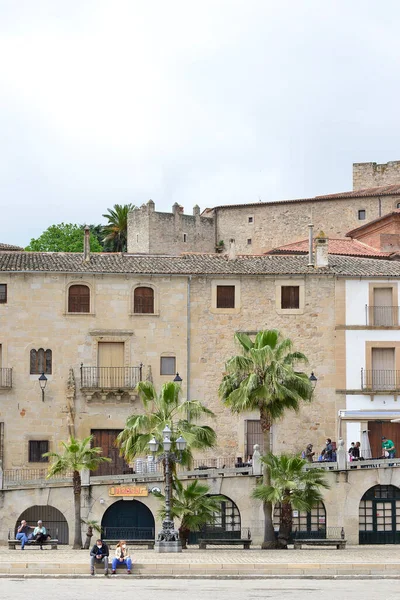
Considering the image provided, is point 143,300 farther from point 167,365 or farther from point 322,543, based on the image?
point 322,543

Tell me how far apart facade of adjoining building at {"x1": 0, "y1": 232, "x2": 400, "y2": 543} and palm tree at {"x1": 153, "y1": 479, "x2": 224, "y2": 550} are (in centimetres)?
787

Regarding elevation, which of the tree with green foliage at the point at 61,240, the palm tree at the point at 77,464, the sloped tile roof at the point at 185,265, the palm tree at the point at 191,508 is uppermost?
the tree with green foliage at the point at 61,240

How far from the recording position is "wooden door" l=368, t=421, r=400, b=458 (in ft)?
194

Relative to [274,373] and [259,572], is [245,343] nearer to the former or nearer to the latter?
[274,373]

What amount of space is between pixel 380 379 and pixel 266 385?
1217 centimetres

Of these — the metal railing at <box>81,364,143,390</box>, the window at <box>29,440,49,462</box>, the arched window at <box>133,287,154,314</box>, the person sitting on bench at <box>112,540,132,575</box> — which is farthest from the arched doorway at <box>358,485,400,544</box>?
the person sitting on bench at <box>112,540,132,575</box>

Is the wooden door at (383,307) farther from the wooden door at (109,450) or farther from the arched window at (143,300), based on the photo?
the wooden door at (109,450)

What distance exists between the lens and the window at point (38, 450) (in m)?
57.9

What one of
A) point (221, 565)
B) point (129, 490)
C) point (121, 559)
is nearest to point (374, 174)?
point (129, 490)

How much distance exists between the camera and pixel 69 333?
59312 millimetres

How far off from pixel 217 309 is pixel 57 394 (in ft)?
25.1

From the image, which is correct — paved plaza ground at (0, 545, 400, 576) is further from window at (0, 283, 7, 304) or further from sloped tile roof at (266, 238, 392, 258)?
sloped tile roof at (266, 238, 392, 258)
